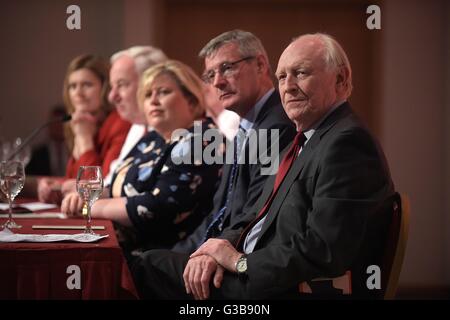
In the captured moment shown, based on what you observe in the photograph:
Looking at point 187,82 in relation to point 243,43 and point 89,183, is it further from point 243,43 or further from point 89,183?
point 89,183

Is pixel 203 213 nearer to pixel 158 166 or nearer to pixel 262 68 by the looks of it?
pixel 158 166

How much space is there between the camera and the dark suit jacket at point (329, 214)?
186 centimetres

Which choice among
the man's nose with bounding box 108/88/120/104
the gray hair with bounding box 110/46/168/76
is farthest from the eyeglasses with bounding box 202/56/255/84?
the man's nose with bounding box 108/88/120/104

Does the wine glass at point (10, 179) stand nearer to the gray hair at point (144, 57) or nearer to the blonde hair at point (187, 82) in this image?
the blonde hair at point (187, 82)

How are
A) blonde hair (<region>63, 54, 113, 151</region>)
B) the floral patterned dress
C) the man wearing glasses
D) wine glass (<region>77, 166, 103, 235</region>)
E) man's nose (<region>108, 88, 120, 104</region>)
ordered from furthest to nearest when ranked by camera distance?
blonde hair (<region>63, 54, 113, 151</region>), man's nose (<region>108, 88, 120, 104</region>), the floral patterned dress, the man wearing glasses, wine glass (<region>77, 166, 103, 235</region>)

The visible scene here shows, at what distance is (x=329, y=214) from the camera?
6.07 ft

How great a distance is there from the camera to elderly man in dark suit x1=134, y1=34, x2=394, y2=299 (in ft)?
6.12

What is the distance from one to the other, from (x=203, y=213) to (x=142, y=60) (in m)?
1.09

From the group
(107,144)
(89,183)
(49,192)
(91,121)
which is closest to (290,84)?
(89,183)

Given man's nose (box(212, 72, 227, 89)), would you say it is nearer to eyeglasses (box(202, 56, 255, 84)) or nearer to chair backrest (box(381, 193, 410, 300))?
eyeglasses (box(202, 56, 255, 84))

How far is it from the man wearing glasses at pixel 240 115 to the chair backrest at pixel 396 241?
1.70ft

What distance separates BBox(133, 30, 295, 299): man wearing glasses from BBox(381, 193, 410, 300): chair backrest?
1.70 ft

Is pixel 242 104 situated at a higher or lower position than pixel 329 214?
higher

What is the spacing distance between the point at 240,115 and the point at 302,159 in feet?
1.60
